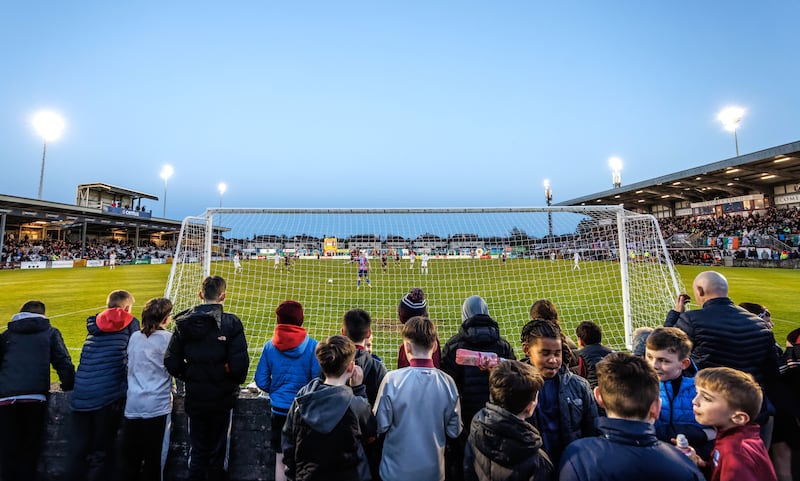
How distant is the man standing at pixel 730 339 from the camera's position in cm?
270

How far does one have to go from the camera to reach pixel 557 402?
2180mm

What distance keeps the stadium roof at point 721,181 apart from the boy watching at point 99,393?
35.0 meters

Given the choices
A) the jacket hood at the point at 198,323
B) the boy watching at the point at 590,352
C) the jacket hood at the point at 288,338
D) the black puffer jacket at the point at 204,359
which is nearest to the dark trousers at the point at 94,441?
the black puffer jacket at the point at 204,359

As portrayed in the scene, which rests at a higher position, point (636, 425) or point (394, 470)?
point (636, 425)

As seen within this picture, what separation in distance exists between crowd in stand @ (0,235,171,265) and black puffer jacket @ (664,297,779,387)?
4525cm

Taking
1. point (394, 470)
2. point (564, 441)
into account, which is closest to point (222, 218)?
point (394, 470)

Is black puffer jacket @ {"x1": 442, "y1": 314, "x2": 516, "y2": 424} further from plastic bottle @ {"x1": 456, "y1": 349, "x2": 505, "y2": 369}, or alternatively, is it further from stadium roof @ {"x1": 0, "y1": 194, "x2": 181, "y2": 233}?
stadium roof @ {"x1": 0, "y1": 194, "x2": 181, "y2": 233}

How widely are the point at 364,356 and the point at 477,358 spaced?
2.68 feet

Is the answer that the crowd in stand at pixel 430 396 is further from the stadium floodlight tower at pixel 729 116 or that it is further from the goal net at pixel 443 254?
the stadium floodlight tower at pixel 729 116

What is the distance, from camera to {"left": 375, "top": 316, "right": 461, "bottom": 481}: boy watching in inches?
87.2

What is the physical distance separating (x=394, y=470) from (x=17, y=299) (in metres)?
18.2

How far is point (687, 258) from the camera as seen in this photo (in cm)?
3139

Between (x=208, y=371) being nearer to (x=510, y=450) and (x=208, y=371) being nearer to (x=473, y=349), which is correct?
(x=473, y=349)

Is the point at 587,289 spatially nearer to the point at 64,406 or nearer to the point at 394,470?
the point at 394,470
